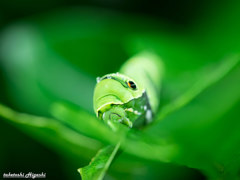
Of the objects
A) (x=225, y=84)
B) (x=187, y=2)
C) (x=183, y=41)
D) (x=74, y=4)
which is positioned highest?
(x=74, y=4)

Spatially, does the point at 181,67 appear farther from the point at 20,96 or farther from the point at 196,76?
the point at 20,96

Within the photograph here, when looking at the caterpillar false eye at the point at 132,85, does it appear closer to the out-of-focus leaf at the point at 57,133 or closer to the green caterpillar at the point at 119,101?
the green caterpillar at the point at 119,101

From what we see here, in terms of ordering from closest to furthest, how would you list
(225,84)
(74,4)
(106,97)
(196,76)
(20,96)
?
1. (106,97)
2. (225,84)
3. (196,76)
4. (20,96)
5. (74,4)

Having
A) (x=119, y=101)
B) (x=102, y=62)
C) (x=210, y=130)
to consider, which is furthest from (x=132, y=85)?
(x=102, y=62)

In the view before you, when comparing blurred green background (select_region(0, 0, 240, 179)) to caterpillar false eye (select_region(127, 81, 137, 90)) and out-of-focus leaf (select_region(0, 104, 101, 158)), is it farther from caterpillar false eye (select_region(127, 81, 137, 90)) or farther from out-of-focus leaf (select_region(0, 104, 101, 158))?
caterpillar false eye (select_region(127, 81, 137, 90))

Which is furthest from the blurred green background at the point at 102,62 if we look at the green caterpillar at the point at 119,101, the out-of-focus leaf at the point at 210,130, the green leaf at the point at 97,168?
the green leaf at the point at 97,168

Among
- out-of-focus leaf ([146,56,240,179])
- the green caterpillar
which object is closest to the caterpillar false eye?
the green caterpillar

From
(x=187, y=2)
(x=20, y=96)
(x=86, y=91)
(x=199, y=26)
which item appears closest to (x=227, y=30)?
(x=199, y=26)

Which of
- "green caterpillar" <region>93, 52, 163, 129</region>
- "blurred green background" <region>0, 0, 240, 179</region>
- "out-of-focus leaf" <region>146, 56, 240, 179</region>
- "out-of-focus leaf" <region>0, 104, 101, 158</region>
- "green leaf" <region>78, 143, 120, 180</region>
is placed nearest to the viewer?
"green leaf" <region>78, 143, 120, 180</region>
